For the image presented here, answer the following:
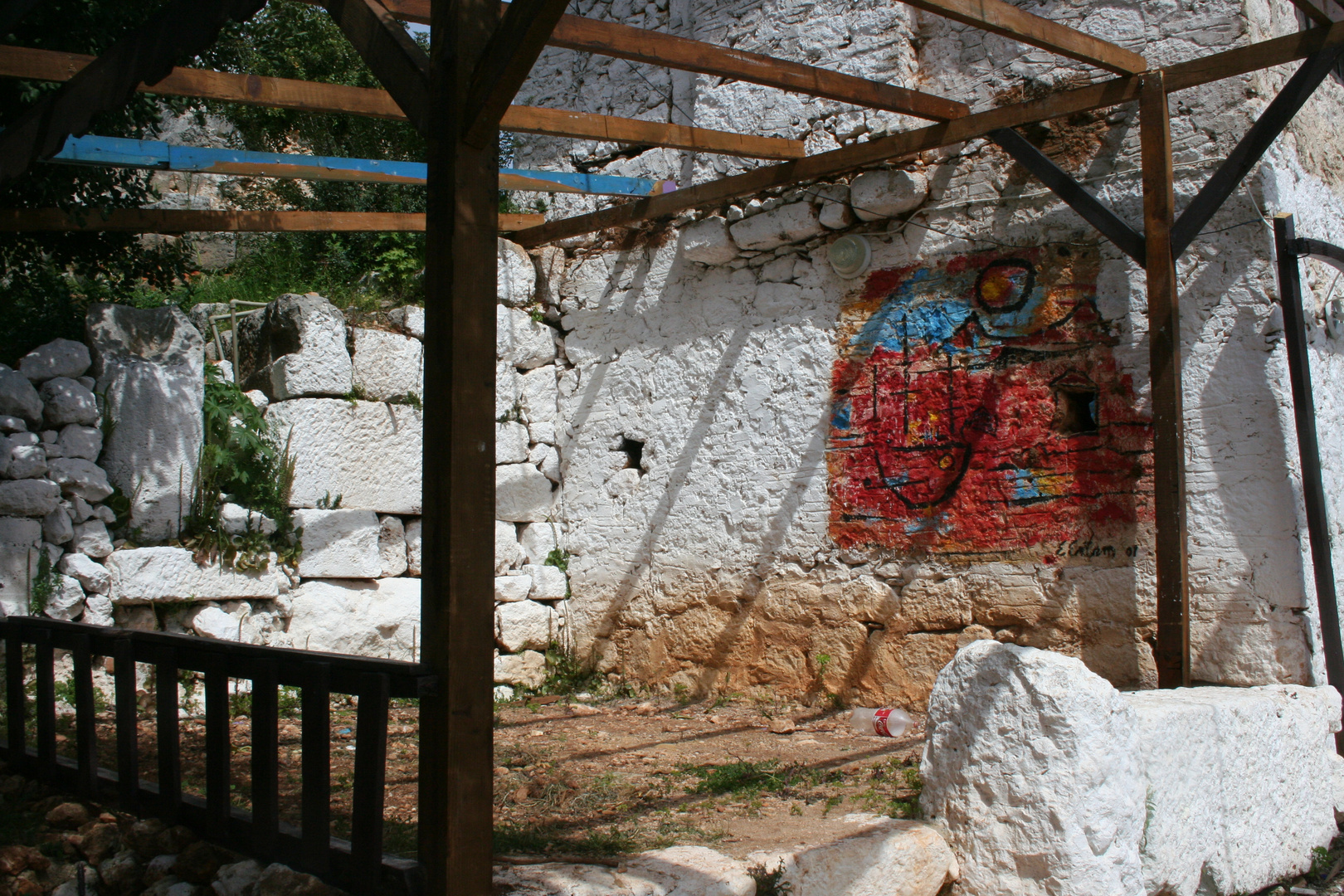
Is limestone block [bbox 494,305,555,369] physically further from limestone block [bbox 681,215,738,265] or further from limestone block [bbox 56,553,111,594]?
limestone block [bbox 56,553,111,594]

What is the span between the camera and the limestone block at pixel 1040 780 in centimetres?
267

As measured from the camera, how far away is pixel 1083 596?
4348 millimetres

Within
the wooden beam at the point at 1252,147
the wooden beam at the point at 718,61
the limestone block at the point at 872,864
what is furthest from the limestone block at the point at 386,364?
the wooden beam at the point at 1252,147

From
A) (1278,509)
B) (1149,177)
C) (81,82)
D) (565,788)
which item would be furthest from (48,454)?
(1278,509)

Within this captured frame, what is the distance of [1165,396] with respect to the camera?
3.92 metres

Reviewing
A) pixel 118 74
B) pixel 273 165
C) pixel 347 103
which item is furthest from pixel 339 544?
pixel 118 74

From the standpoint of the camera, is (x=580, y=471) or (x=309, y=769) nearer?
(x=309, y=769)

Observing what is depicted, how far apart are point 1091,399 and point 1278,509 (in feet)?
2.95

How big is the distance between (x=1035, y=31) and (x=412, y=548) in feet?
13.8

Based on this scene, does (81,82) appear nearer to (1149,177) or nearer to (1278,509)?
(1149,177)

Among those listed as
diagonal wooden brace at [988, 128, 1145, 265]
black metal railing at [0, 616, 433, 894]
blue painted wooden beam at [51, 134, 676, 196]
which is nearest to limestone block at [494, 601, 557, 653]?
blue painted wooden beam at [51, 134, 676, 196]

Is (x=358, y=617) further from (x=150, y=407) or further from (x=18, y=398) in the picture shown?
(x=18, y=398)

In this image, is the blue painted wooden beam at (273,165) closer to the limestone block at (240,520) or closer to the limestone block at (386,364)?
the limestone block at (386,364)

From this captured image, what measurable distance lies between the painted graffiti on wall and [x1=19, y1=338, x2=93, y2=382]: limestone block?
383cm
